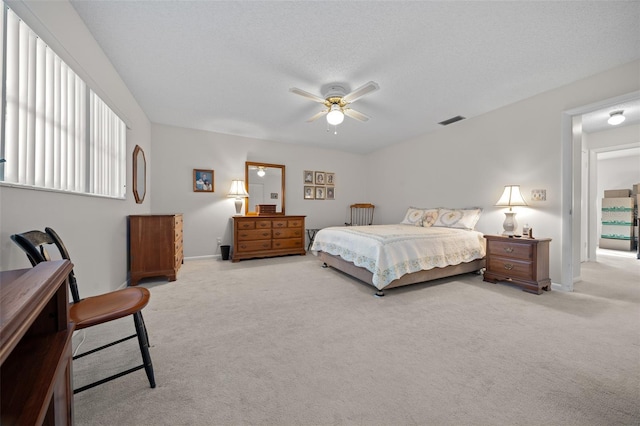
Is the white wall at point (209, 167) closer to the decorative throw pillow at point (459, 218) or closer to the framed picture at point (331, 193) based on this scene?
the framed picture at point (331, 193)

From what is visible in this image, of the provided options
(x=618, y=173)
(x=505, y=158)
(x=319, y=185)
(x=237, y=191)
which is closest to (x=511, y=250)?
(x=505, y=158)

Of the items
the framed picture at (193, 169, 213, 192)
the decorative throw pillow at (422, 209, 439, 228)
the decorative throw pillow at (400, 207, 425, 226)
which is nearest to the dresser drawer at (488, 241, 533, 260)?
the decorative throw pillow at (422, 209, 439, 228)

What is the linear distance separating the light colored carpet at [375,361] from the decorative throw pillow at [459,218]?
1.29 m

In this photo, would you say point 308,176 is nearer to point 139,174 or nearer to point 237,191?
point 237,191

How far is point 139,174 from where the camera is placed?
12.0 ft

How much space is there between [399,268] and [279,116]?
3.04m

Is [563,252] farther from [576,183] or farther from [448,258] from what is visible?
[448,258]

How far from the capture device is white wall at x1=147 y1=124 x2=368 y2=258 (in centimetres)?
458

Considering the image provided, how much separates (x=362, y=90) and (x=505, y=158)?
8.68 ft

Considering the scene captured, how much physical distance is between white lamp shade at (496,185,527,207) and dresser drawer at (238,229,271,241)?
13.0ft

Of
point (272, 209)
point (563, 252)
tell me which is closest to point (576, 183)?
point (563, 252)

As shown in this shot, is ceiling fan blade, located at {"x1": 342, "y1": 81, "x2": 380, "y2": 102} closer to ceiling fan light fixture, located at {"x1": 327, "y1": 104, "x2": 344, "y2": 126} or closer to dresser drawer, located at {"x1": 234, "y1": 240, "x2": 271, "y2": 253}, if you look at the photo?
ceiling fan light fixture, located at {"x1": 327, "y1": 104, "x2": 344, "y2": 126}

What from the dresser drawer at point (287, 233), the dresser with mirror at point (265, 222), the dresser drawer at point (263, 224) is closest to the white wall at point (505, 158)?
the dresser drawer at point (287, 233)

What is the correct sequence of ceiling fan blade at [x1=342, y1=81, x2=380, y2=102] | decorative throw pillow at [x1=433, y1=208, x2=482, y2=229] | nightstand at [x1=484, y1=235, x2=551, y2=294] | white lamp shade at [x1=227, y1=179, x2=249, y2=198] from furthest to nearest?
white lamp shade at [x1=227, y1=179, x2=249, y2=198] → decorative throw pillow at [x1=433, y1=208, x2=482, y2=229] → nightstand at [x1=484, y1=235, x2=551, y2=294] → ceiling fan blade at [x1=342, y1=81, x2=380, y2=102]
